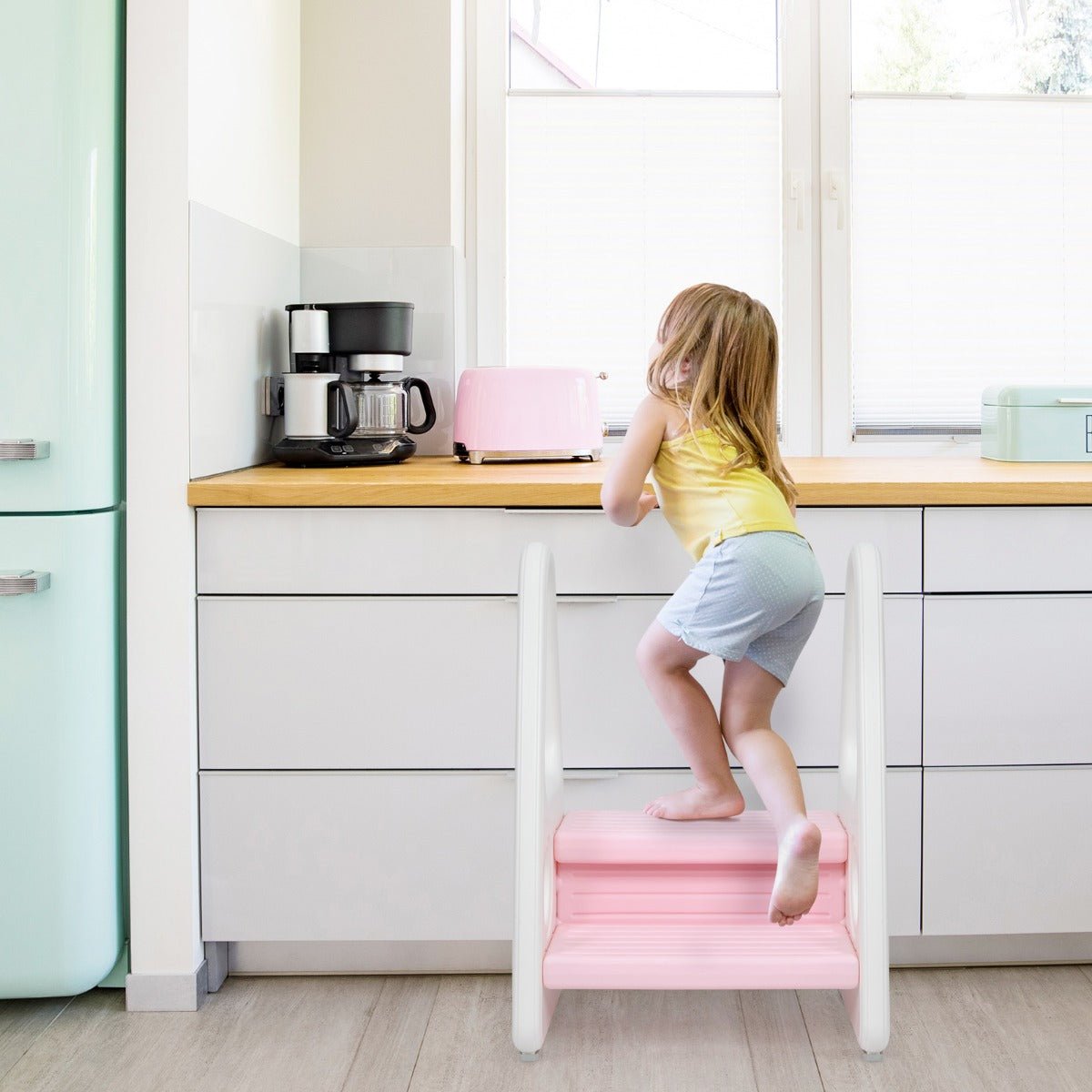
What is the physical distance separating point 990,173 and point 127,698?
2.04 m

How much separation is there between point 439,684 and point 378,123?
1.23 m

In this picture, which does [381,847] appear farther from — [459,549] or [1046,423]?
[1046,423]

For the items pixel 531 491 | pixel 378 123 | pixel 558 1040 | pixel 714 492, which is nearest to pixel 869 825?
pixel 714 492

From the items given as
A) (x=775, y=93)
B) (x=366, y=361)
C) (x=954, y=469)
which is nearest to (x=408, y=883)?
(x=366, y=361)

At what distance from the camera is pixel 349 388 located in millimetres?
2193

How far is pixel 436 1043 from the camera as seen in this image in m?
1.76

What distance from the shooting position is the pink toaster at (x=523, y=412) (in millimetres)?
2283

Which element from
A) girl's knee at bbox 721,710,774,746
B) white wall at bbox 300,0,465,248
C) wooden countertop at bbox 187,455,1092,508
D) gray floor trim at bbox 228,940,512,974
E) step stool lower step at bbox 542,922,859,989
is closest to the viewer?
step stool lower step at bbox 542,922,859,989

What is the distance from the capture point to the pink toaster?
2.28 m

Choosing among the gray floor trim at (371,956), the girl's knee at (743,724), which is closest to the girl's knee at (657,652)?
the girl's knee at (743,724)

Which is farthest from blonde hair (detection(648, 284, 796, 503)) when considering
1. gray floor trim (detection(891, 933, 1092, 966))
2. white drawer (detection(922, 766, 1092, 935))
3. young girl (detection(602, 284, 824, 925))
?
gray floor trim (detection(891, 933, 1092, 966))

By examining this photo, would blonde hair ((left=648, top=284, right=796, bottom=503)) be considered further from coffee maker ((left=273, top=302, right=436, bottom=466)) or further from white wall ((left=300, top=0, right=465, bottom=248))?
white wall ((left=300, top=0, right=465, bottom=248))

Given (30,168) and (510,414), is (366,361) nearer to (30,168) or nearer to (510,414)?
(510,414)

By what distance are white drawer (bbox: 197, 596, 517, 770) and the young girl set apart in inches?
11.4
